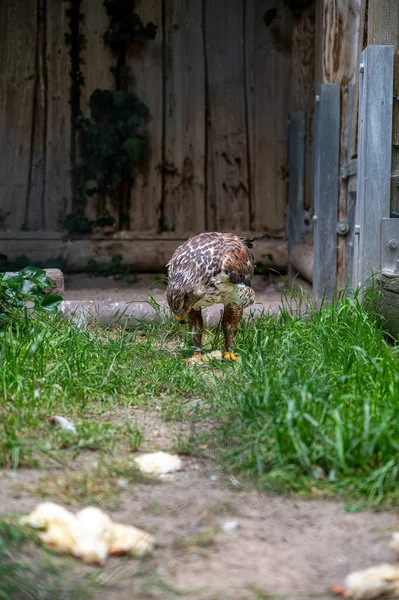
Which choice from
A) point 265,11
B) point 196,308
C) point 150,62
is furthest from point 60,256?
point 196,308

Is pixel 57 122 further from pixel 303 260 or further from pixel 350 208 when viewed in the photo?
pixel 350 208

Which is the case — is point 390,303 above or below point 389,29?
below

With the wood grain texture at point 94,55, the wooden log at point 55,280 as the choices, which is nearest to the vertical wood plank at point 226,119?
the wood grain texture at point 94,55

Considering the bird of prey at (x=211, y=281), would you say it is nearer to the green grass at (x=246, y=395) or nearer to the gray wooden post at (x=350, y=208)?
the green grass at (x=246, y=395)

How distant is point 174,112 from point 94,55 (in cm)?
97

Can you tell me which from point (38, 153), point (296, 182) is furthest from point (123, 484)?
point (38, 153)

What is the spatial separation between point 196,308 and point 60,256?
12.6 ft

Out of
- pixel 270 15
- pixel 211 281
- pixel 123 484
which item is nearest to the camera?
pixel 123 484

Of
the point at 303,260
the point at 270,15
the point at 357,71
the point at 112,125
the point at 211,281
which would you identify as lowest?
the point at 303,260

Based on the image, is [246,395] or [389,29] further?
[389,29]

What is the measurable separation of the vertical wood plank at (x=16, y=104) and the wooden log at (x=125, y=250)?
35 centimetres

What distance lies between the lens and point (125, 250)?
790cm

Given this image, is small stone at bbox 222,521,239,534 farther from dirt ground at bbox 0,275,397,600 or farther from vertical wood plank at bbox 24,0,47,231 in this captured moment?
vertical wood plank at bbox 24,0,47,231

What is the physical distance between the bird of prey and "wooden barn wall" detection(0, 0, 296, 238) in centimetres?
383
